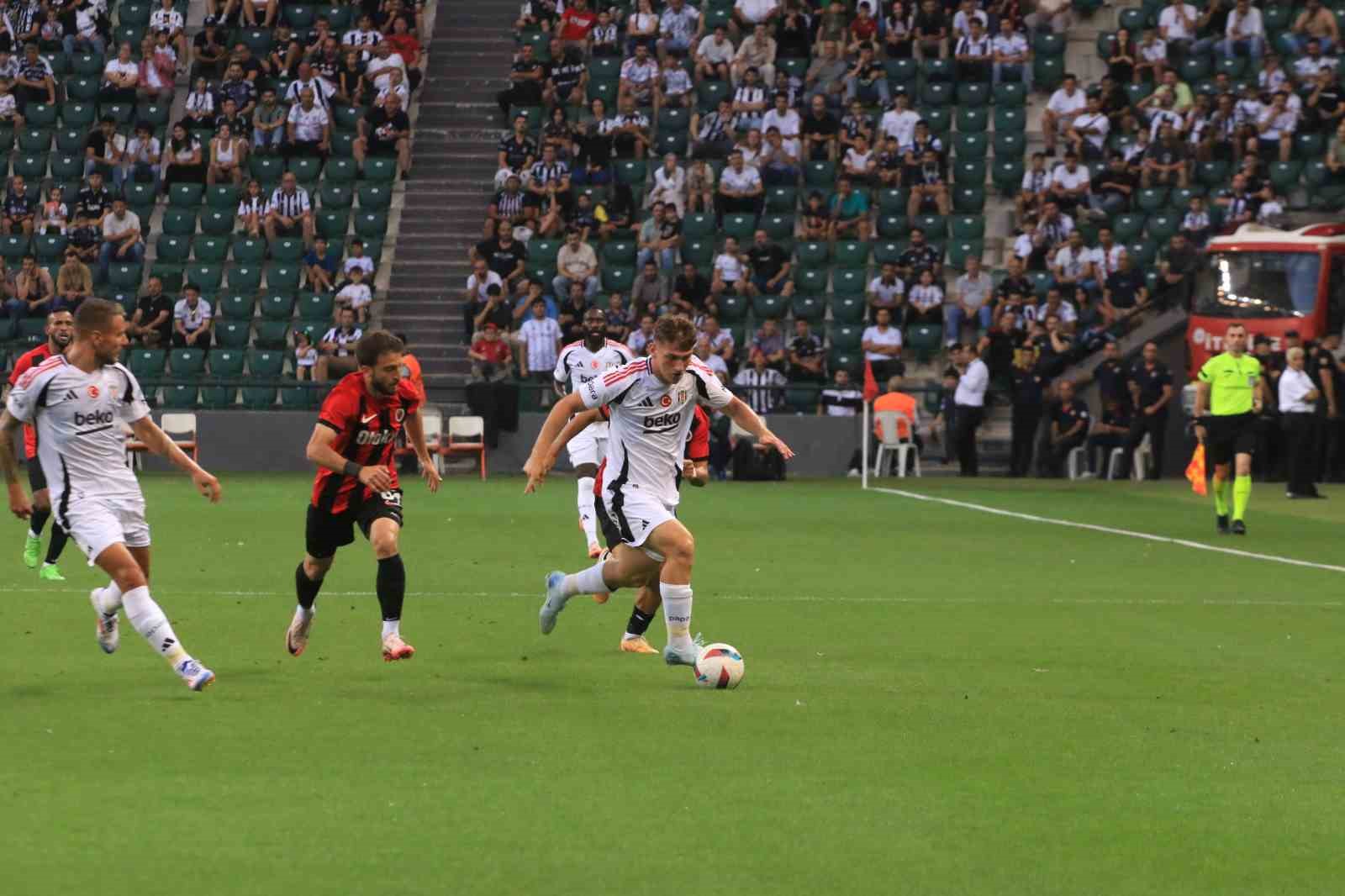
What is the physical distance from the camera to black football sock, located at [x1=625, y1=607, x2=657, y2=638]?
12227 mm

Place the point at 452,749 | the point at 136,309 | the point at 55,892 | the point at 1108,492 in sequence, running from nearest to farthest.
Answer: the point at 55,892
the point at 452,749
the point at 1108,492
the point at 136,309

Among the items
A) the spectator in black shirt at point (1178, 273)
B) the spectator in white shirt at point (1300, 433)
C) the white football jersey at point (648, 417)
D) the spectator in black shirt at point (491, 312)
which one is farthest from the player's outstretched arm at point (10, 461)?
the spectator in black shirt at point (1178, 273)

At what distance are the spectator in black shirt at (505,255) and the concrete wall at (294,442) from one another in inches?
98.2

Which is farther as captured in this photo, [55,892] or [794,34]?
[794,34]

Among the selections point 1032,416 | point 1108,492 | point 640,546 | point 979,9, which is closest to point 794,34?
point 979,9

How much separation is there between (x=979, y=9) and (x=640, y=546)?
28.1 m

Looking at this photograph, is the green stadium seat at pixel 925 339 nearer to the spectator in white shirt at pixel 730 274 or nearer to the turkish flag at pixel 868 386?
the spectator in white shirt at pixel 730 274

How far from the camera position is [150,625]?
9.97 meters

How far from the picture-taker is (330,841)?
705 cm

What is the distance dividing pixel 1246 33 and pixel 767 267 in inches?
360

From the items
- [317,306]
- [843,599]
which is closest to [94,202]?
[317,306]

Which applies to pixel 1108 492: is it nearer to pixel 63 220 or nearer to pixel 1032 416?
pixel 1032 416

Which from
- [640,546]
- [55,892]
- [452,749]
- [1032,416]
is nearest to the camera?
[55,892]

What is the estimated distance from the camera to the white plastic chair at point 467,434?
108 feet
